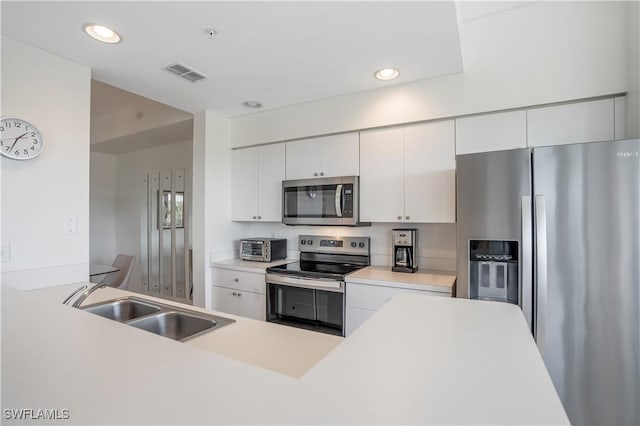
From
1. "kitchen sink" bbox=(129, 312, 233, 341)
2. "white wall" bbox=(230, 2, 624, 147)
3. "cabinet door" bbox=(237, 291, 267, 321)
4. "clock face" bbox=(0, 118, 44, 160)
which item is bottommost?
"cabinet door" bbox=(237, 291, 267, 321)

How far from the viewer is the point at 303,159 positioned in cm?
295

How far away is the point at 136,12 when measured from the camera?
159cm

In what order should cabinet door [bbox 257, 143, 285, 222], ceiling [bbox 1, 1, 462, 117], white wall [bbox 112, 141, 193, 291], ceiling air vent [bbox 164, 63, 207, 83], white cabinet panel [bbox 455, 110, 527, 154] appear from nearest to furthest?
ceiling [bbox 1, 1, 462, 117] → white cabinet panel [bbox 455, 110, 527, 154] → ceiling air vent [bbox 164, 63, 207, 83] → cabinet door [bbox 257, 143, 285, 222] → white wall [bbox 112, 141, 193, 291]

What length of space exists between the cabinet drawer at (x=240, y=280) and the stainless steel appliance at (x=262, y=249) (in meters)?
0.27

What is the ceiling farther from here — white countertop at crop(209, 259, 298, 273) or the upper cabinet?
white countertop at crop(209, 259, 298, 273)

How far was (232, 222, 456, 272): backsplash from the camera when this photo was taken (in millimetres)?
2637

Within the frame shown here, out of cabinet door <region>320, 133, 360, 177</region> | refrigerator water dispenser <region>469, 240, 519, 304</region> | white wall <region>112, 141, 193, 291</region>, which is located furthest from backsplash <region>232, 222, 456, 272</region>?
white wall <region>112, 141, 193, 291</region>

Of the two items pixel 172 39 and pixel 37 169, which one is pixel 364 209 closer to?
pixel 172 39

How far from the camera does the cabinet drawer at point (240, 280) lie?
9.23ft

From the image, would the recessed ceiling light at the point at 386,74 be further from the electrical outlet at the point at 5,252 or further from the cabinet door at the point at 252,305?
the electrical outlet at the point at 5,252

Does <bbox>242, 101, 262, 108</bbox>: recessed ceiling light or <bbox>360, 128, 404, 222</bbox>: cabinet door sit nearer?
<bbox>360, 128, 404, 222</bbox>: cabinet door

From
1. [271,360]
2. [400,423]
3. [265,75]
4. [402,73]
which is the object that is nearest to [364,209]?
[402,73]

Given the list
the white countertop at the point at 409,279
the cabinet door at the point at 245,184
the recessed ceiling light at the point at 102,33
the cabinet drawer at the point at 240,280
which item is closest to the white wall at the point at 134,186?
the cabinet door at the point at 245,184

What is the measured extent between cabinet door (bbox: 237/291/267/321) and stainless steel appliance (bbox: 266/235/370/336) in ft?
0.28
